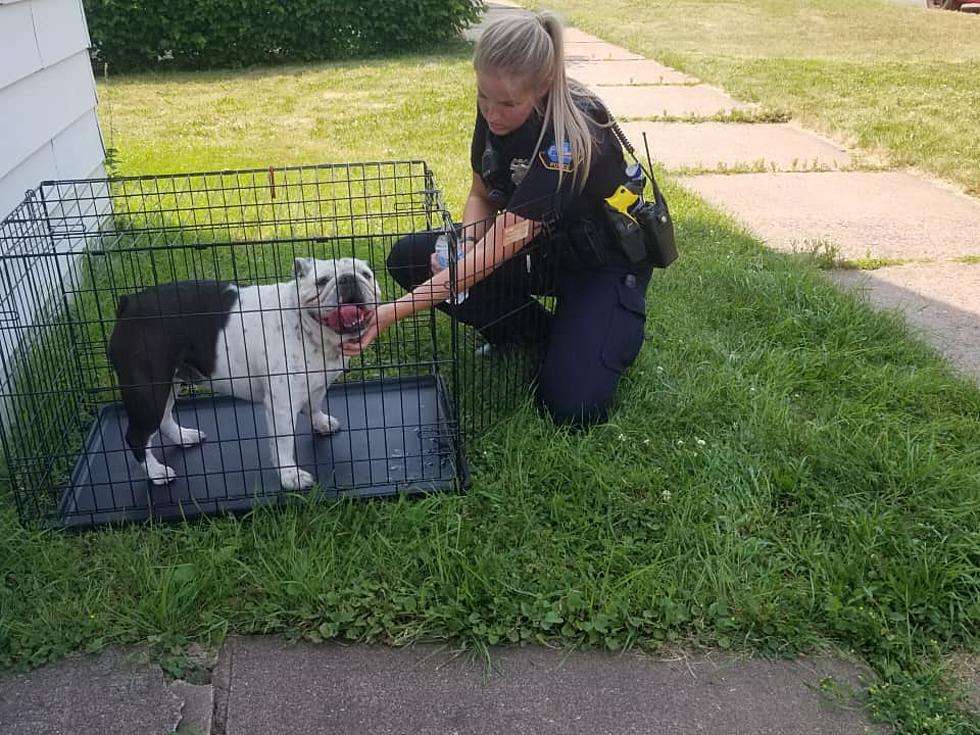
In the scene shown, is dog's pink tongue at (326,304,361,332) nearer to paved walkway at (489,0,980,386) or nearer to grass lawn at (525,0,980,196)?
paved walkway at (489,0,980,386)

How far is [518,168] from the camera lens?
356 centimetres

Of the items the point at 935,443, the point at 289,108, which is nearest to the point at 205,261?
the point at 935,443

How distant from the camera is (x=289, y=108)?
9867 millimetres

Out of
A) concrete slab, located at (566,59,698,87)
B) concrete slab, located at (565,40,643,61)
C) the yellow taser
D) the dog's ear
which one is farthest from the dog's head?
concrete slab, located at (565,40,643,61)

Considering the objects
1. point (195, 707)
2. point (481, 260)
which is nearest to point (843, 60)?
point (481, 260)

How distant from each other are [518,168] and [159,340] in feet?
5.05

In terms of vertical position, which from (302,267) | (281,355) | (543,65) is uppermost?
(543,65)

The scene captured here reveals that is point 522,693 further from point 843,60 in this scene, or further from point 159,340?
point 843,60

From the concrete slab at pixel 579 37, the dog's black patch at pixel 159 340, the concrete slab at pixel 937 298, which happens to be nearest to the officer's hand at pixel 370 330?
the dog's black patch at pixel 159 340

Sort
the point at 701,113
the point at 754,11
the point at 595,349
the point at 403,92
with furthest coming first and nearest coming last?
the point at 754,11 < the point at 403,92 < the point at 701,113 < the point at 595,349

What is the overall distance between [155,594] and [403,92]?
876cm

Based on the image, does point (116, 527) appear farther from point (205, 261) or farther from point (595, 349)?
point (205, 261)

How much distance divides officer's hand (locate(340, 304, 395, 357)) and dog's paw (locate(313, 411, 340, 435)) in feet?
1.85

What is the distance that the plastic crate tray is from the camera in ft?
10.3
